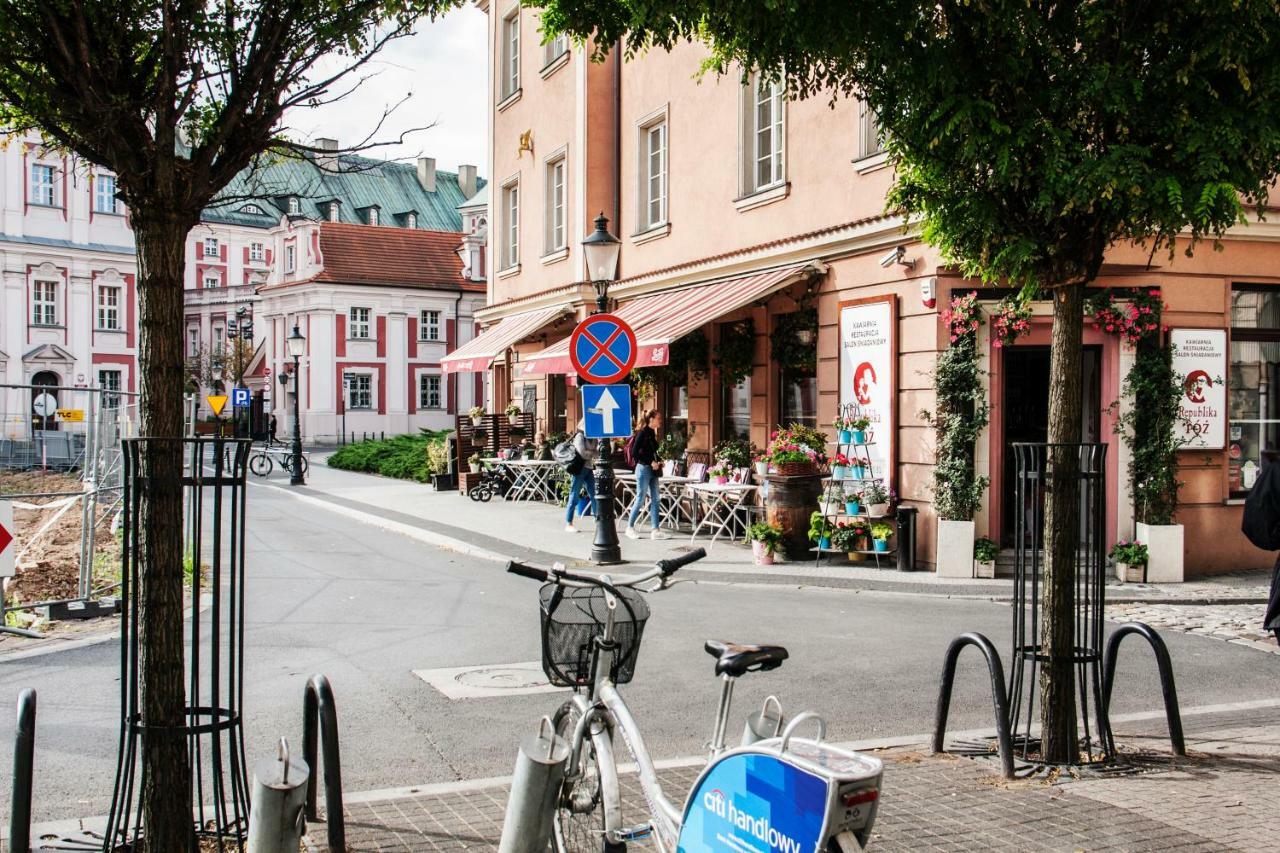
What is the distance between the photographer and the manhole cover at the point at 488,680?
7523mm

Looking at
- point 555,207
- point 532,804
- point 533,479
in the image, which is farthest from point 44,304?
point 532,804

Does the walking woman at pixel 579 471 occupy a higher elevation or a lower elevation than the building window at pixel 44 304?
lower

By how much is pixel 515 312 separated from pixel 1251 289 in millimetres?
16388

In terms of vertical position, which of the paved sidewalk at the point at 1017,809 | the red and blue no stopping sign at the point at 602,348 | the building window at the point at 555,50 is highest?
the building window at the point at 555,50

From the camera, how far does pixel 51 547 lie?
14609 millimetres

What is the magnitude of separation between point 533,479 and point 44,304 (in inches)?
1743

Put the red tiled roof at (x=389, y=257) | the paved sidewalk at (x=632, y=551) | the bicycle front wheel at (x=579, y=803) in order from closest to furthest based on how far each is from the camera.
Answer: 1. the bicycle front wheel at (x=579, y=803)
2. the paved sidewalk at (x=632, y=551)
3. the red tiled roof at (x=389, y=257)

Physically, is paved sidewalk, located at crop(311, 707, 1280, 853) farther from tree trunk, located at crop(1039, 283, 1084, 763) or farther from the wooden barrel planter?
the wooden barrel planter

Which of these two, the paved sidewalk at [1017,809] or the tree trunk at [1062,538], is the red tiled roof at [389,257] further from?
the paved sidewalk at [1017,809]

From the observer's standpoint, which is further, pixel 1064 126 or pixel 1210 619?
pixel 1210 619

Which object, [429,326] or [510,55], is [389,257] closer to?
[429,326]

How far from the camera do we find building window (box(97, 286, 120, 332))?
59125mm

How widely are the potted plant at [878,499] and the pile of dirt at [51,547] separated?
848cm

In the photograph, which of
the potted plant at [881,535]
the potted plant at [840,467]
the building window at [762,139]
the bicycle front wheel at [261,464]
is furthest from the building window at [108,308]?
the potted plant at [881,535]
